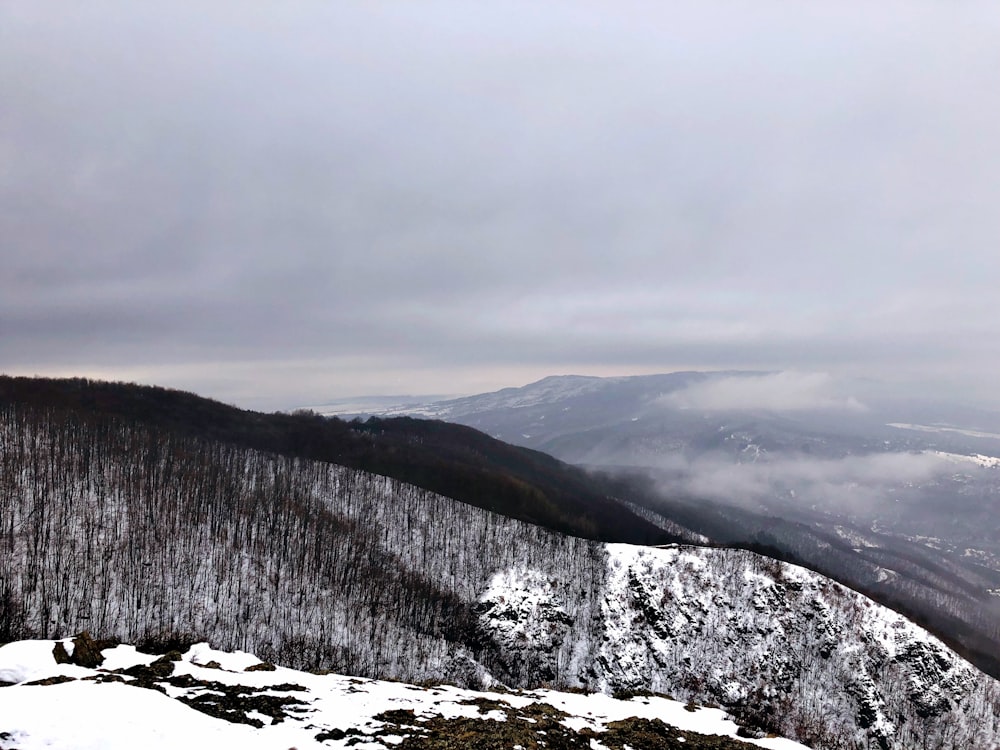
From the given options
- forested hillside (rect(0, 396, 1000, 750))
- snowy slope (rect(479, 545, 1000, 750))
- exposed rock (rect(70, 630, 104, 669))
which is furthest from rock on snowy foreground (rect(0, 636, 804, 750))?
snowy slope (rect(479, 545, 1000, 750))

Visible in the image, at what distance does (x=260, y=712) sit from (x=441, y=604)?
90659 mm

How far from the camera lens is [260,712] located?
18.3 m

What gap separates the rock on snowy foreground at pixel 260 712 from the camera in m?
12.8

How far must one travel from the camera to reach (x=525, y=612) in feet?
325

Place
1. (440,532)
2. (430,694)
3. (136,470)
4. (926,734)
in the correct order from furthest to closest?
(440,532), (136,470), (926,734), (430,694)

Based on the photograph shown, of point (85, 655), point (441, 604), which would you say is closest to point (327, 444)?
point (441, 604)

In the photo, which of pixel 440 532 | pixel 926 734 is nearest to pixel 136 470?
pixel 440 532

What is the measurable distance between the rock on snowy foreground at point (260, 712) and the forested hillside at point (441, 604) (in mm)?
62394

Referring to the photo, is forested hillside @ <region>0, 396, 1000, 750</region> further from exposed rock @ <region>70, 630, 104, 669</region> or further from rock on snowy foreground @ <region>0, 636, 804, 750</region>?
exposed rock @ <region>70, 630, 104, 669</region>

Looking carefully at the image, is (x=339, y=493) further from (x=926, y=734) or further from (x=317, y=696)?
(x=926, y=734)

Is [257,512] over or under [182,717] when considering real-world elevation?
under

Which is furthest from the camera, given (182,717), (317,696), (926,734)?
(926,734)

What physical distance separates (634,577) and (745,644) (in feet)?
77.2

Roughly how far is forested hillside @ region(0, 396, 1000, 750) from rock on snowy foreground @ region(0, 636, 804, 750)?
205 ft
